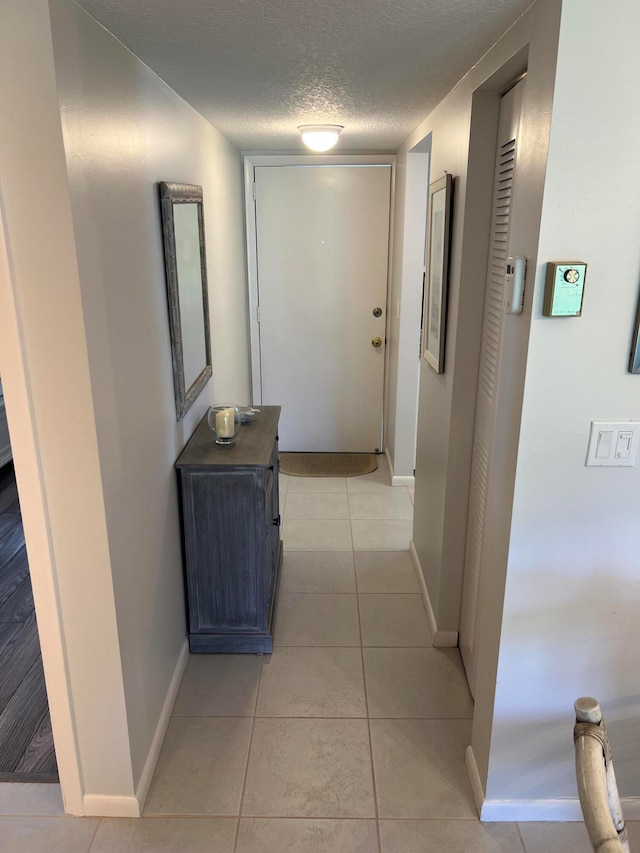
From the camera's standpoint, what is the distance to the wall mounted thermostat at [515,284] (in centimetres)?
143

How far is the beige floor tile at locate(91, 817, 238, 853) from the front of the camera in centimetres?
171

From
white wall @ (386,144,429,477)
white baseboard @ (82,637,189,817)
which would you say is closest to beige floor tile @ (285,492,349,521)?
white wall @ (386,144,429,477)

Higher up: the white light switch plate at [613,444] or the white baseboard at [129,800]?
the white light switch plate at [613,444]

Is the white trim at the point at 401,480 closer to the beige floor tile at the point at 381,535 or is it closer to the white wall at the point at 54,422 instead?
the beige floor tile at the point at 381,535

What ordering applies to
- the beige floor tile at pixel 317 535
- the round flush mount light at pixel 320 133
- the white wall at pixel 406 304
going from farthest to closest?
the white wall at pixel 406 304 → the beige floor tile at pixel 317 535 → the round flush mount light at pixel 320 133

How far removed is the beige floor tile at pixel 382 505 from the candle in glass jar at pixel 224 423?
1437 millimetres

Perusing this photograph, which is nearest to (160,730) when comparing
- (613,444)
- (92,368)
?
(92,368)

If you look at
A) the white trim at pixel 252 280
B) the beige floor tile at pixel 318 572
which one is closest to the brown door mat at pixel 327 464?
the white trim at pixel 252 280

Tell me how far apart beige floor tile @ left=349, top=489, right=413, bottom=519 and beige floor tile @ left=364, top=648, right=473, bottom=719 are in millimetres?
1231

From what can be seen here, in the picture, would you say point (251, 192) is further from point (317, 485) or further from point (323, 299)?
point (317, 485)

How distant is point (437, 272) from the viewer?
2486 millimetres

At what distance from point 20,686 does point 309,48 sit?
2.38 metres

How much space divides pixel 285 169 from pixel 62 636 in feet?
11.0

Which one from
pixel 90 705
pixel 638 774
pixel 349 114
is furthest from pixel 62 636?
pixel 349 114
